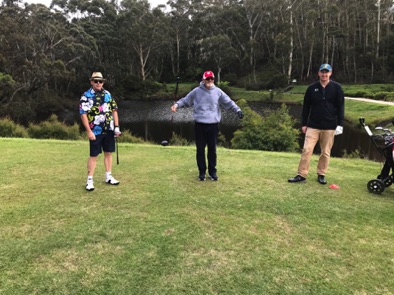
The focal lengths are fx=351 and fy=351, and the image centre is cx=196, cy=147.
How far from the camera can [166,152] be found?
932 cm

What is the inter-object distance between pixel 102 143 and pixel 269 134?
10415 millimetres

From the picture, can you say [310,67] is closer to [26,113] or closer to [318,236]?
[26,113]

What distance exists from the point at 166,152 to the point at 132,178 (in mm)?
3169

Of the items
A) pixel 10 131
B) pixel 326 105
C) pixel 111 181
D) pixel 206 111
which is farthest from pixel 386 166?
pixel 10 131

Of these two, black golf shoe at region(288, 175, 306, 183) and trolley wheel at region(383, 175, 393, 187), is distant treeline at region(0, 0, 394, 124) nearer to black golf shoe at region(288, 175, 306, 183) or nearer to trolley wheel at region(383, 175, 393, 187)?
black golf shoe at region(288, 175, 306, 183)

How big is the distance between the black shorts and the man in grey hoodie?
3.77ft

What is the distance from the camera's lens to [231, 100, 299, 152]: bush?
583 inches

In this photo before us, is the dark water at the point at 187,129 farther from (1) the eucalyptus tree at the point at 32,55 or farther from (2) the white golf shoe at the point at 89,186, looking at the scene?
(2) the white golf shoe at the point at 89,186

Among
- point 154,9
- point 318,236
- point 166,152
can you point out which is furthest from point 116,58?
point 318,236

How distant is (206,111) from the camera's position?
5.98m

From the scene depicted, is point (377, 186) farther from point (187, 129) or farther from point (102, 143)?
point (187, 129)

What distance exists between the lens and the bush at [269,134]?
583 inches

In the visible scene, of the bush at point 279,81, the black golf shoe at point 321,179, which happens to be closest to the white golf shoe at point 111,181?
the black golf shoe at point 321,179

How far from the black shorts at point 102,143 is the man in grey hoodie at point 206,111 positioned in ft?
3.77
